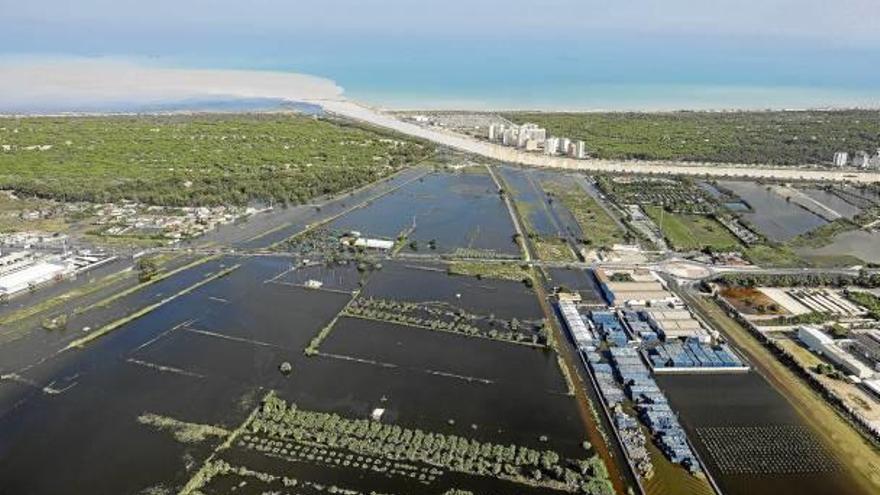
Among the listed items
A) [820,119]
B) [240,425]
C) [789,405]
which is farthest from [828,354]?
[820,119]

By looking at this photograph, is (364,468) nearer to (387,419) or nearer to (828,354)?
(387,419)

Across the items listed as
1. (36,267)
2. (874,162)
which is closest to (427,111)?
(874,162)

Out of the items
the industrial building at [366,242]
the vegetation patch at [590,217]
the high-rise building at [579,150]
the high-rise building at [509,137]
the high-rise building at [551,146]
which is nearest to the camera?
the industrial building at [366,242]

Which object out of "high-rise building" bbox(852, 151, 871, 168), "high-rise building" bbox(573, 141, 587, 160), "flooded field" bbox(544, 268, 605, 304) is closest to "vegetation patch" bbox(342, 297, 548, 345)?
"flooded field" bbox(544, 268, 605, 304)

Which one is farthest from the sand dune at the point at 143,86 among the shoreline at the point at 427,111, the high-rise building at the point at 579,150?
the high-rise building at the point at 579,150

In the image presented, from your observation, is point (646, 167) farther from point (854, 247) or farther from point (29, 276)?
point (29, 276)

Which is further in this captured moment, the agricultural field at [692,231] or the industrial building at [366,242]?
the agricultural field at [692,231]

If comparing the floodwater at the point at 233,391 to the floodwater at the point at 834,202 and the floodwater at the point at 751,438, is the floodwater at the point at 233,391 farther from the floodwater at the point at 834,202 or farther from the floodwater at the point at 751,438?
the floodwater at the point at 834,202
